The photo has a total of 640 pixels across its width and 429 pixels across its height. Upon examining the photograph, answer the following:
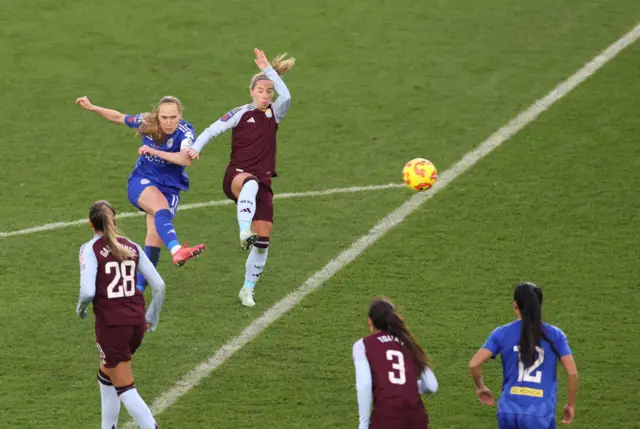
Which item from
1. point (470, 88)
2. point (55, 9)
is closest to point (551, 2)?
point (470, 88)

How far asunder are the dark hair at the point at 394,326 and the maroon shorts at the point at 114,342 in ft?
6.36

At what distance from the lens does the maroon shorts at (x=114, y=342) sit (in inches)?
333

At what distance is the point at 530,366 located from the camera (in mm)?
7578

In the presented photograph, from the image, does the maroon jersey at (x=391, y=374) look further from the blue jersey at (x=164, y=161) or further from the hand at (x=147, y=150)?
the blue jersey at (x=164, y=161)

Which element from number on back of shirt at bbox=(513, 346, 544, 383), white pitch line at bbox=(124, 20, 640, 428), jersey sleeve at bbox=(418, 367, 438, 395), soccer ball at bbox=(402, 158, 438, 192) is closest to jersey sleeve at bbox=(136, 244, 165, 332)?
white pitch line at bbox=(124, 20, 640, 428)

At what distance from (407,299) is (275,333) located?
4.51ft

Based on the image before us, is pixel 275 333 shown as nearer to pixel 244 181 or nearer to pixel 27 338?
pixel 244 181

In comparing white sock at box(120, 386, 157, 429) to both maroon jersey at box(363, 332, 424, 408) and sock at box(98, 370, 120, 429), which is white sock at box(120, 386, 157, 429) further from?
maroon jersey at box(363, 332, 424, 408)

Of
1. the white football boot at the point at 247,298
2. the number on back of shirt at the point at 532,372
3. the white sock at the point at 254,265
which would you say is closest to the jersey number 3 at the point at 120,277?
the number on back of shirt at the point at 532,372

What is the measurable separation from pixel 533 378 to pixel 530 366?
75 millimetres

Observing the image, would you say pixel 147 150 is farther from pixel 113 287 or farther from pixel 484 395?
pixel 484 395

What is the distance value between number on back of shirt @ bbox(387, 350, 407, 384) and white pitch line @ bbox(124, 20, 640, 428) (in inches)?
106

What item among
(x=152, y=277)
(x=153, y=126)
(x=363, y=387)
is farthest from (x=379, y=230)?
(x=363, y=387)

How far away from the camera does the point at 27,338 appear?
35.3ft
